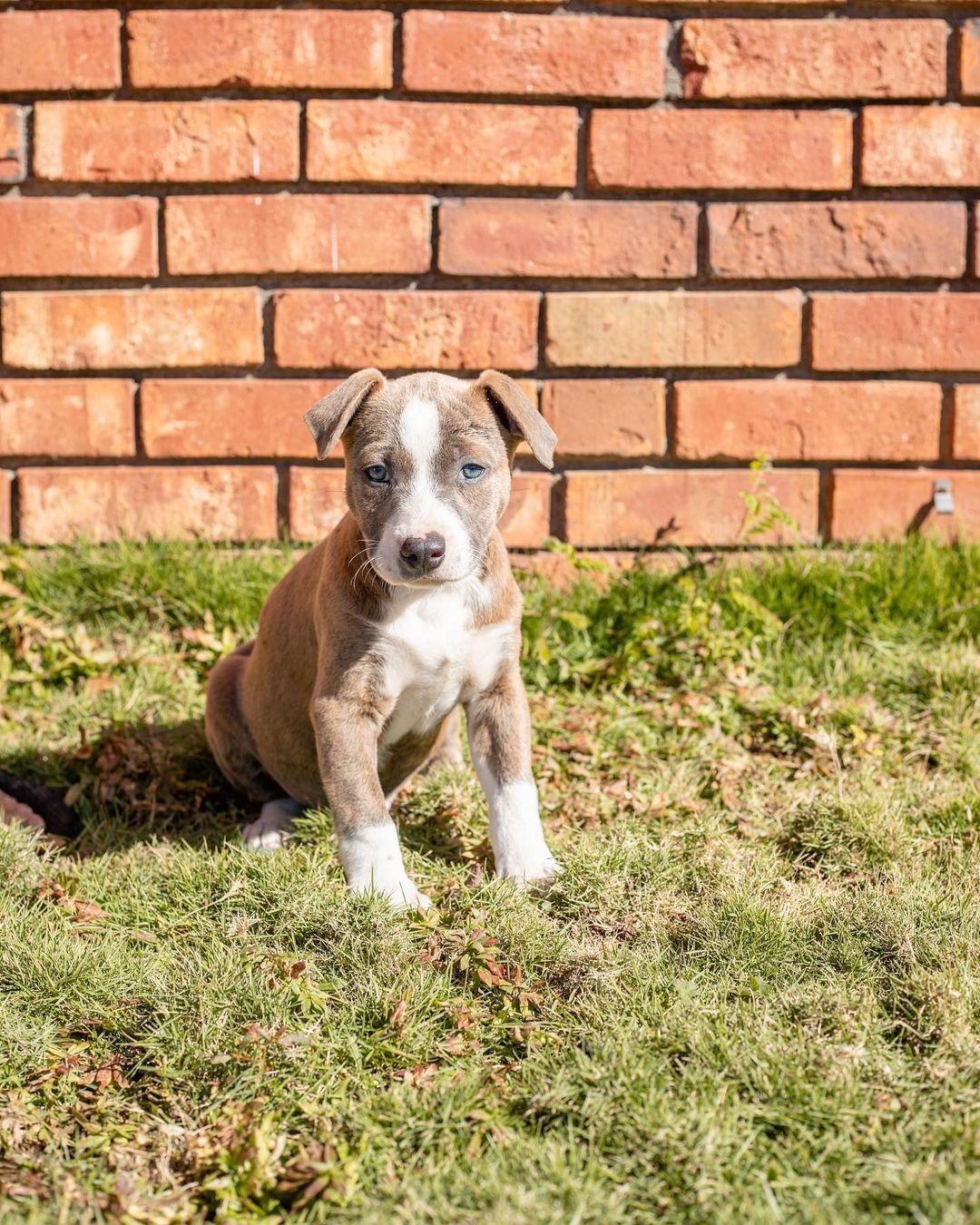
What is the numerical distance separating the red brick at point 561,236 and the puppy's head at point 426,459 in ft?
3.73

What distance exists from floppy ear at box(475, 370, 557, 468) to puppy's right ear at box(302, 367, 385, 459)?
29 centimetres

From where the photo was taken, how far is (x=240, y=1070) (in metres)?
2.02

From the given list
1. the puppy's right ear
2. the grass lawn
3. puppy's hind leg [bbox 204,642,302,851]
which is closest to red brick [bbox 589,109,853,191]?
the grass lawn

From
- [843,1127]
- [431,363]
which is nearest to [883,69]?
[431,363]

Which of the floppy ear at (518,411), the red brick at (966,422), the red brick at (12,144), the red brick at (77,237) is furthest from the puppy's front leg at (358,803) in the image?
the red brick at (966,422)

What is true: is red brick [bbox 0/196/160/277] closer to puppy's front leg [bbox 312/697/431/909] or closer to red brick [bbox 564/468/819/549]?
red brick [bbox 564/468/819/549]

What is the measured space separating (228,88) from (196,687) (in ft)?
6.26

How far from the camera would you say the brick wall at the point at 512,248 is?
3684 millimetres

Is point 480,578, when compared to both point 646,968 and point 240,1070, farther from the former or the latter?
point 240,1070

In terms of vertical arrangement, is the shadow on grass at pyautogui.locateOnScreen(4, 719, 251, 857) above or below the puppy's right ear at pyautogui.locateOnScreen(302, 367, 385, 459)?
below

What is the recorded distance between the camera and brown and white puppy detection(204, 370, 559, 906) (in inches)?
102

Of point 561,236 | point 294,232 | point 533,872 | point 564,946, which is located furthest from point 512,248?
point 564,946

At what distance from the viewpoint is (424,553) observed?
245cm

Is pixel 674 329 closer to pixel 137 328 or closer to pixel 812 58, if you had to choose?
pixel 812 58
